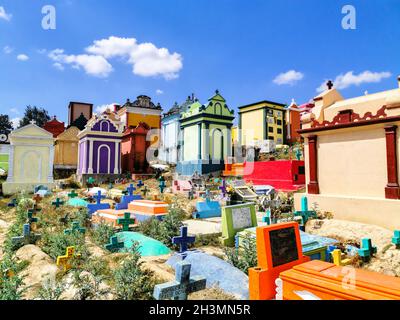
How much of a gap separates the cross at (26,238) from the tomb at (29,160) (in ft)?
41.8

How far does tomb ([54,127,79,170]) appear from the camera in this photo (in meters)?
25.6

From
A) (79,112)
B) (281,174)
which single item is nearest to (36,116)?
(79,112)

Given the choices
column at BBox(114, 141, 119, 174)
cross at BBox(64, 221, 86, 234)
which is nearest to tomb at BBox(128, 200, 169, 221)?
cross at BBox(64, 221, 86, 234)

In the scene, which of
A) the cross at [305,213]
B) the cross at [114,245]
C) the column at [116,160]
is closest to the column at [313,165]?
the cross at [305,213]

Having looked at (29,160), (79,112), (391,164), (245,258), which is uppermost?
(79,112)

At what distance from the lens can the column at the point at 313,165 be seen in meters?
11.7

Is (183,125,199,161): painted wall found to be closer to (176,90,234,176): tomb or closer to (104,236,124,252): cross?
(176,90,234,176): tomb

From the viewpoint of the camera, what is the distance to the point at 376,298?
2992mm

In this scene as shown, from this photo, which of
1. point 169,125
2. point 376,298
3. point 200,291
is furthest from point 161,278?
point 169,125

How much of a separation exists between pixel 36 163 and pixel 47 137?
1.86m

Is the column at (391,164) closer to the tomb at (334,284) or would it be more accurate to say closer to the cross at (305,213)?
the cross at (305,213)

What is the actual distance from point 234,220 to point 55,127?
2442 cm

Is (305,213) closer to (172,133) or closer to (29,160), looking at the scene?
(29,160)

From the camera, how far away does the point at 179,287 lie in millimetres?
4070
